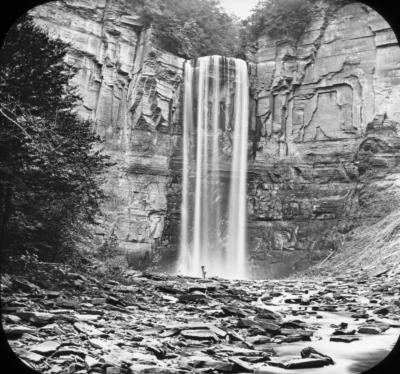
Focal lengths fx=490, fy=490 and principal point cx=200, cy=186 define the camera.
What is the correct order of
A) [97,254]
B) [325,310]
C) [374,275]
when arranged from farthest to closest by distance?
[374,275] → [97,254] → [325,310]

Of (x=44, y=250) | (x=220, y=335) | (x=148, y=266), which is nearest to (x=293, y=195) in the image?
(x=148, y=266)

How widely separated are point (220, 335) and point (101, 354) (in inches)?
75.5

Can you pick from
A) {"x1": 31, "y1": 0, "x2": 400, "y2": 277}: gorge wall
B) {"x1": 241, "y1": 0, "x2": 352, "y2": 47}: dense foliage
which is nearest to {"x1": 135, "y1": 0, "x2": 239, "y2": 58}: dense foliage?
{"x1": 31, "y1": 0, "x2": 400, "y2": 277}: gorge wall

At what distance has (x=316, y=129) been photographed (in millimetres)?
24891

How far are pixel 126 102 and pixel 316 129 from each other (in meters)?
9.69

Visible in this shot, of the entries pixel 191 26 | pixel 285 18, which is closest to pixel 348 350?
pixel 285 18

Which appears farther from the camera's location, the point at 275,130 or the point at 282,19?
the point at 282,19

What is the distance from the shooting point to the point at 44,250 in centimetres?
956

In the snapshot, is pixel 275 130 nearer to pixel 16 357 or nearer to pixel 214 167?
pixel 214 167

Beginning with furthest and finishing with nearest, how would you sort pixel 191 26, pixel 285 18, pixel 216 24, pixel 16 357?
pixel 216 24 → pixel 191 26 → pixel 285 18 → pixel 16 357

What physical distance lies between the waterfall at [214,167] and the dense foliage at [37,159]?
12.7 meters

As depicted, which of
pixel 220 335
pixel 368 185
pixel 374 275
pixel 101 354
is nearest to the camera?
pixel 101 354

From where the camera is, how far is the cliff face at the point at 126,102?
23406mm

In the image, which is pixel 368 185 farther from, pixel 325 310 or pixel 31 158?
pixel 31 158
